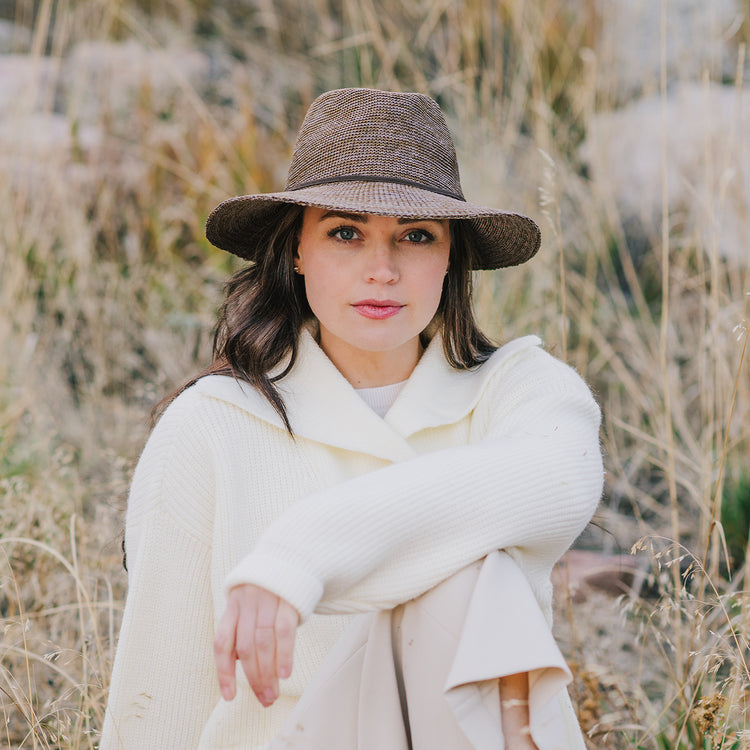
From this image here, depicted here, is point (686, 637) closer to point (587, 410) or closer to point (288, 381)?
point (587, 410)

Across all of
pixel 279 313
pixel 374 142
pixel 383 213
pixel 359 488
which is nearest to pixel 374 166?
pixel 374 142

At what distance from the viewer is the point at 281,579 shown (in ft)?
3.83

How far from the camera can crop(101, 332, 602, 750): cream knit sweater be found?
4.39 ft

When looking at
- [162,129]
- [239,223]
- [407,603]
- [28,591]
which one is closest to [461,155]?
[162,129]

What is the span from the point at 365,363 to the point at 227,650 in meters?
0.87

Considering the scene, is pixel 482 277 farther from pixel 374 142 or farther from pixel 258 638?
pixel 258 638

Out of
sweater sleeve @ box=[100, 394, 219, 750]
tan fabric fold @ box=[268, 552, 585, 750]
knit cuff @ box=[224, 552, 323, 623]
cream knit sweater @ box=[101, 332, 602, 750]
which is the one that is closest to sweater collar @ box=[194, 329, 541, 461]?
cream knit sweater @ box=[101, 332, 602, 750]

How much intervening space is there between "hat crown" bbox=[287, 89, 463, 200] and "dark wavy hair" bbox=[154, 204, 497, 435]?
0.16 meters

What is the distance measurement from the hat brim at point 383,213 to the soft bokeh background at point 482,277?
235 millimetres

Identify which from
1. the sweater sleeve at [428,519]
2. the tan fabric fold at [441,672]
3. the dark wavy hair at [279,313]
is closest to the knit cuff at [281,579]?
the sweater sleeve at [428,519]

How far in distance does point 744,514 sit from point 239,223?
6.14 feet

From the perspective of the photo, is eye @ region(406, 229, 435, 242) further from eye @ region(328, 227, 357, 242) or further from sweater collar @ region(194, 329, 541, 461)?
sweater collar @ region(194, 329, 541, 461)

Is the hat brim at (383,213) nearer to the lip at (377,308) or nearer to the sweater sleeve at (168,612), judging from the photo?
the lip at (377,308)

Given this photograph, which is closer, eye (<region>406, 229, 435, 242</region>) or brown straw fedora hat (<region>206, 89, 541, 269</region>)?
brown straw fedora hat (<region>206, 89, 541, 269</region>)
